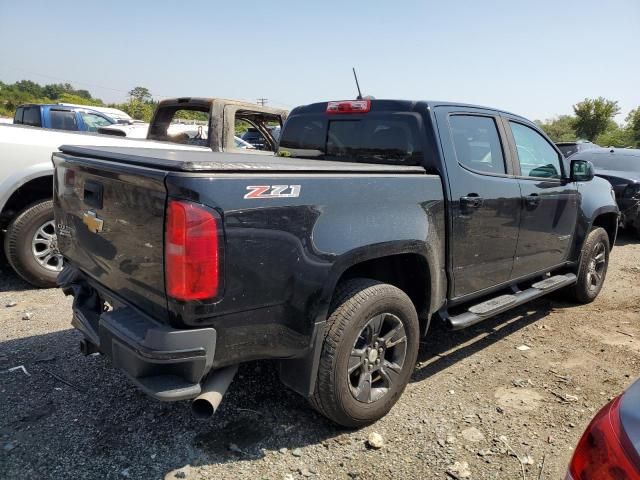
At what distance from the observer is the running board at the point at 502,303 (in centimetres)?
333

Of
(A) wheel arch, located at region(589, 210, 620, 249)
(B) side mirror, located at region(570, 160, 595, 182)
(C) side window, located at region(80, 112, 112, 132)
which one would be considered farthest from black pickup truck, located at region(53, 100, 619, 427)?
(C) side window, located at region(80, 112, 112, 132)

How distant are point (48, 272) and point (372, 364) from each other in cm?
352

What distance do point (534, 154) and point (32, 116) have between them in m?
9.16

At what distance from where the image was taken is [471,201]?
10.7 ft

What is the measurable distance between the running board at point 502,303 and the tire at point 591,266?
0.34m

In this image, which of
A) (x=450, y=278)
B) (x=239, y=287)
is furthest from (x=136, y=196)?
(x=450, y=278)

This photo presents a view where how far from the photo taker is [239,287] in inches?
85.0

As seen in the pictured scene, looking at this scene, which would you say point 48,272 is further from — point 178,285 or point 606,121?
point 606,121

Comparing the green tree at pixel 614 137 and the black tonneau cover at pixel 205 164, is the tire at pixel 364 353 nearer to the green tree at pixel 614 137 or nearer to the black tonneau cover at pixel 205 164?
the black tonneau cover at pixel 205 164

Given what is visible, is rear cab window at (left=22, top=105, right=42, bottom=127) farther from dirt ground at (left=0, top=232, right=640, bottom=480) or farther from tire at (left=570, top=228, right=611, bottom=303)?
tire at (left=570, top=228, right=611, bottom=303)

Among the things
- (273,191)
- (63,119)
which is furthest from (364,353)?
(63,119)

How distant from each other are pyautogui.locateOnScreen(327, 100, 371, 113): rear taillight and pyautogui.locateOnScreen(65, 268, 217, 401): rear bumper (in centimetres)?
220

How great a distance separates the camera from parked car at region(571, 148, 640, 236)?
834 centimetres

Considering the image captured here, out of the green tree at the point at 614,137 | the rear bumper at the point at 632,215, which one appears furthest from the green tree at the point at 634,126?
the rear bumper at the point at 632,215
